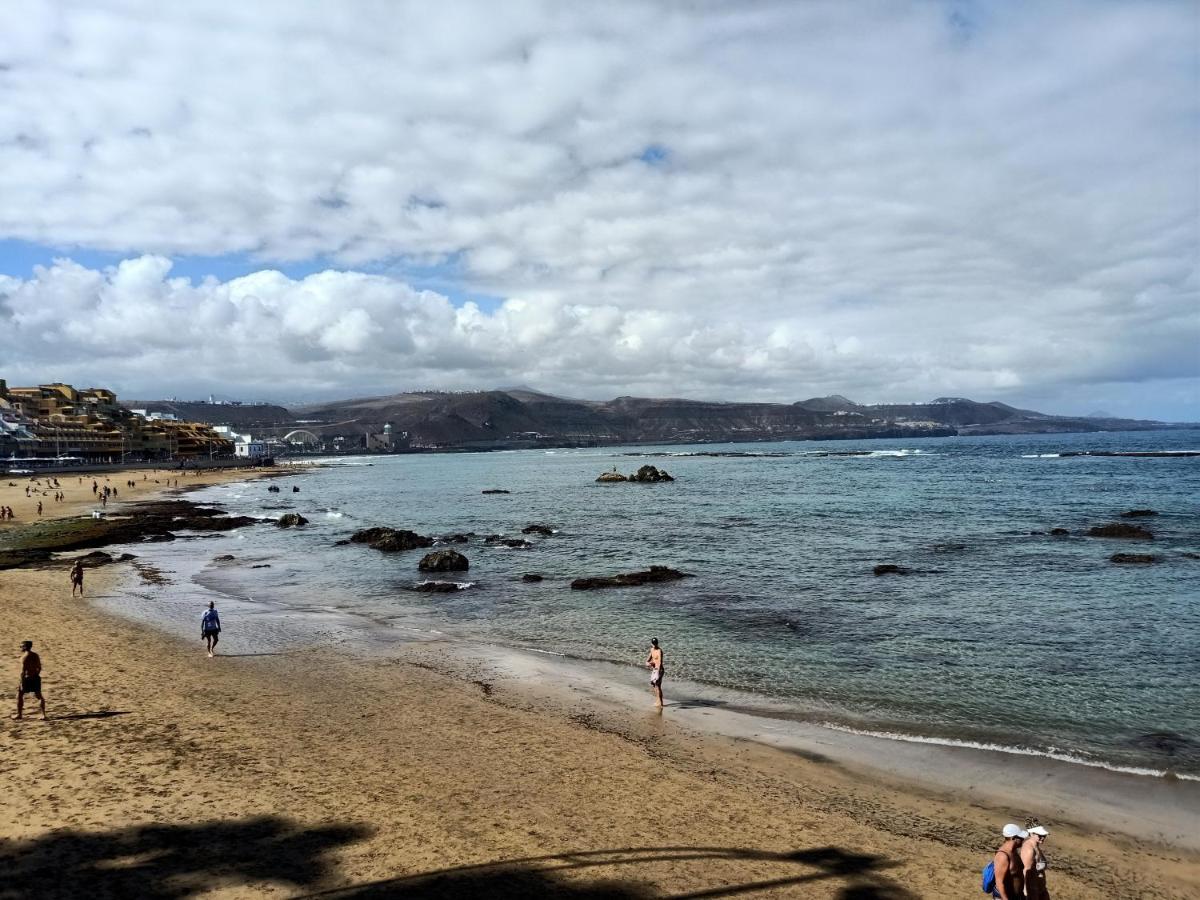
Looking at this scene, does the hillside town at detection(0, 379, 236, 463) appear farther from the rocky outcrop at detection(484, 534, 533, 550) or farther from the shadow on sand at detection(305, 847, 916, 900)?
the shadow on sand at detection(305, 847, 916, 900)

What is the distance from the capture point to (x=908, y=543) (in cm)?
4653

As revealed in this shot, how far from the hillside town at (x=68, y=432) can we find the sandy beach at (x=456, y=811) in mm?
162115

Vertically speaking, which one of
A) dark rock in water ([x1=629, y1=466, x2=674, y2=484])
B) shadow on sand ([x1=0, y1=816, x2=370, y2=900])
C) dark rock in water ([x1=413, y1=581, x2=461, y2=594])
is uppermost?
dark rock in water ([x1=629, y1=466, x2=674, y2=484])

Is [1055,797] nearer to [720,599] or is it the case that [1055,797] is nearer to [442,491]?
[720,599]

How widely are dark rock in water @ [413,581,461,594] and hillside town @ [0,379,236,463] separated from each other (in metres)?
147

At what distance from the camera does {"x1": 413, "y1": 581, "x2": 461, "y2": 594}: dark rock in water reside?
34.5 metres

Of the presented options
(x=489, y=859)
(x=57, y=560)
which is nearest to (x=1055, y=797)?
(x=489, y=859)

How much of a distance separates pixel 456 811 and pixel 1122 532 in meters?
49.7

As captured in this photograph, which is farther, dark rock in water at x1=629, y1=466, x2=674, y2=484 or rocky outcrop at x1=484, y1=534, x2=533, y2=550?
dark rock in water at x1=629, y1=466, x2=674, y2=484

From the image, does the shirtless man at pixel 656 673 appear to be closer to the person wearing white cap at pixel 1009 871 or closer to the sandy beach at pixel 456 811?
the sandy beach at pixel 456 811

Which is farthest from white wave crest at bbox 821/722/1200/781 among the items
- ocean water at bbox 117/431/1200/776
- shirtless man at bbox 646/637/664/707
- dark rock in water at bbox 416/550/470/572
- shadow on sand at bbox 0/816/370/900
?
dark rock in water at bbox 416/550/470/572

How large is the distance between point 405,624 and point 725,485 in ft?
250

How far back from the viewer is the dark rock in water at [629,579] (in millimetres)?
34469

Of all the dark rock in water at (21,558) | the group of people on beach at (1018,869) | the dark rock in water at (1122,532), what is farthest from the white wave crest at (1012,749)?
the dark rock in water at (21,558)
